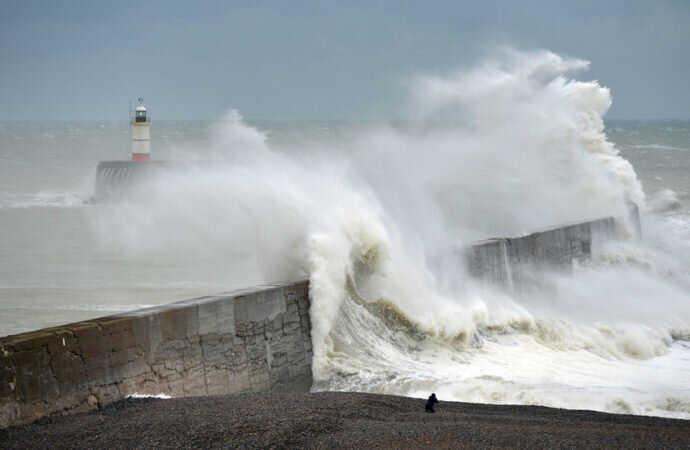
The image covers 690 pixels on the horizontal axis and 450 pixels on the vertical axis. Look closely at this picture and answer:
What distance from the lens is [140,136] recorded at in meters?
33.6

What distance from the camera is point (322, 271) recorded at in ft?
28.9

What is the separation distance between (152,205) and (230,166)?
580 inches

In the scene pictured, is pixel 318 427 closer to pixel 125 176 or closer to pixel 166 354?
pixel 166 354

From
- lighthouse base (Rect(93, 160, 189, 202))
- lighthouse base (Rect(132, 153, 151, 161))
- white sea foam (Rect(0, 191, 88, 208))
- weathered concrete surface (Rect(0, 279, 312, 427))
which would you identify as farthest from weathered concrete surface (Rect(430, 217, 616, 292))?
lighthouse base (Rect(132, 153, 151, 161))

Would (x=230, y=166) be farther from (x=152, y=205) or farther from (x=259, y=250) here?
(x=152, y=205)

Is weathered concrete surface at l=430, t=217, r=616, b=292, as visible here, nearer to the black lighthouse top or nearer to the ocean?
the ocean

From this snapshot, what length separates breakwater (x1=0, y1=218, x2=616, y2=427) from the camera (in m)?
5.52

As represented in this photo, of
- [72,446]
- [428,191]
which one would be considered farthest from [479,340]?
[428,191]

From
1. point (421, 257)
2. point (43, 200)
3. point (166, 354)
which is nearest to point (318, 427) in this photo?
point (166, 354)

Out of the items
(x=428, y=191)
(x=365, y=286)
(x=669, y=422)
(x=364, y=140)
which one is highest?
(x=364, y=140)

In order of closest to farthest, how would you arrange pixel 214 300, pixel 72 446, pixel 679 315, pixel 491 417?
pixel 72 446 → pixel 491 417 → pixel 214 300 → pixel 679 315

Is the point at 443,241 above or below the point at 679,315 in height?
above

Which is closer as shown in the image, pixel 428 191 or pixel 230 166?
pixel 230 166

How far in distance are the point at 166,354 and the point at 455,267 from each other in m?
5.18
